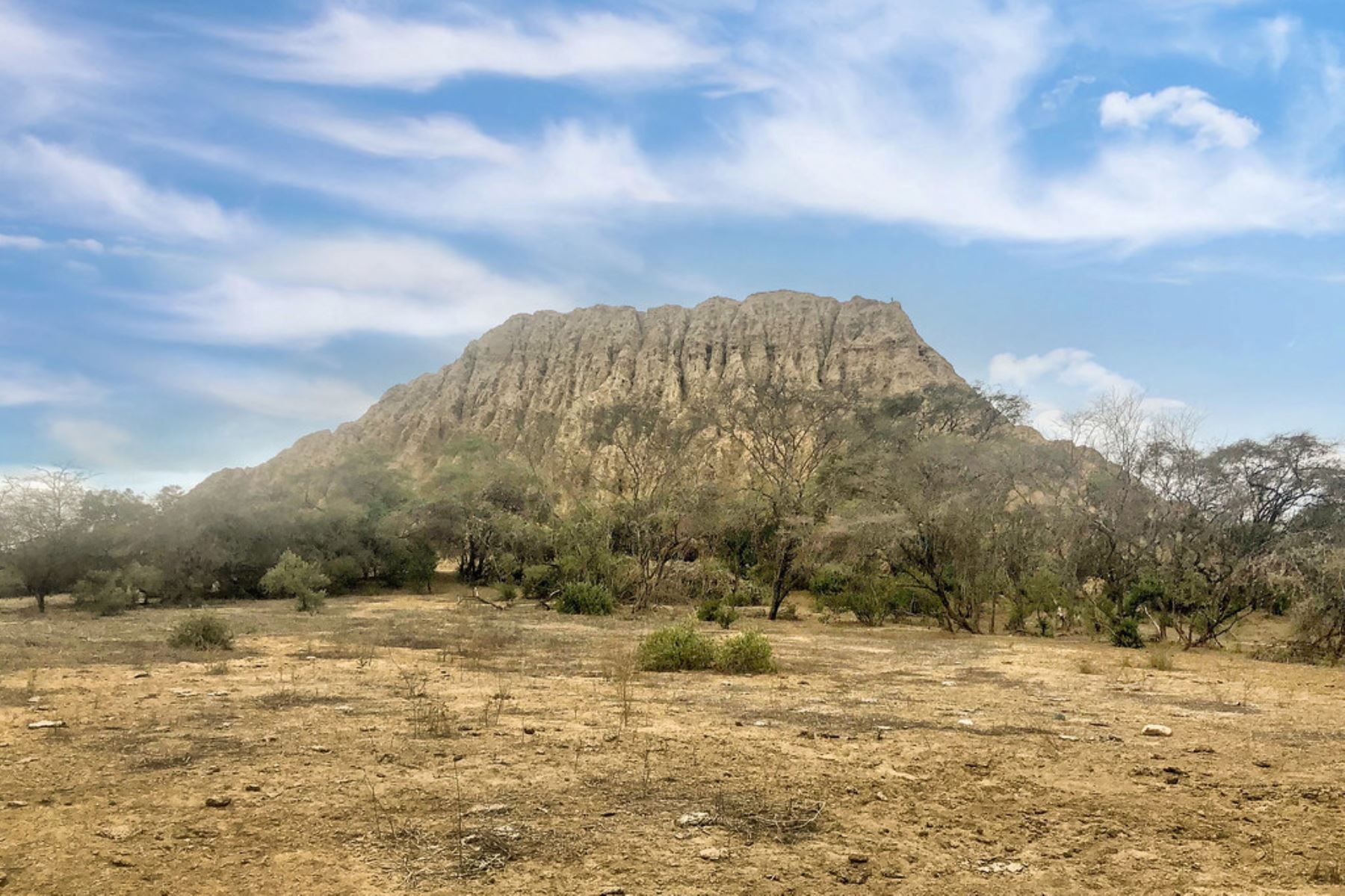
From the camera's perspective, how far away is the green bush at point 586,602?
22.3 m

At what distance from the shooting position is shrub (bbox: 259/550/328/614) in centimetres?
2200

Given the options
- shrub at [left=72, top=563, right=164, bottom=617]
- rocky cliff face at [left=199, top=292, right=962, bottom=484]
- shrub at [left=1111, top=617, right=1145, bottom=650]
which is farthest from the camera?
rocky cliff face at [left=199, top=292, right=962, bottom=484]

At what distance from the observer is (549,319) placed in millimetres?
91875

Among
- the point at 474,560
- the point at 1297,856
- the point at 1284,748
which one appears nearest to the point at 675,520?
the point at 474,560

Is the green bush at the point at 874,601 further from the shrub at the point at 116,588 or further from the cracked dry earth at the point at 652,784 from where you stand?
the shrub at the point at 116,588

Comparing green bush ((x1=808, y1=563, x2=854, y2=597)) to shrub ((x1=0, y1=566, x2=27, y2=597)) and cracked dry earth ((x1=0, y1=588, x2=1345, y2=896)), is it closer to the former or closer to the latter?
cracked dry earth ((x1=0, y1=588, x2=1345, y2=896))

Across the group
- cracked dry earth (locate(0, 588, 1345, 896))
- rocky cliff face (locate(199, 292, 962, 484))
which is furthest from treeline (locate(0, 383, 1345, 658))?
rocky cliff face (locate(199, 292, 962, 484))

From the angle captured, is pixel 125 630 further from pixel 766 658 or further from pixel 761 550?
pixel 761 550

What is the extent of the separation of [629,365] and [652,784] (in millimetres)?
74426

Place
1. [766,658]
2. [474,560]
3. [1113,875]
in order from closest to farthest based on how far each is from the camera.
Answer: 1. [1113,875]
2. [766,658]
3. [474,560]

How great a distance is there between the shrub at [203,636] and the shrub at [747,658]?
7910 mm

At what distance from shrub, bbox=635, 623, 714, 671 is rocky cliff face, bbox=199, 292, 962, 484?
172 feet

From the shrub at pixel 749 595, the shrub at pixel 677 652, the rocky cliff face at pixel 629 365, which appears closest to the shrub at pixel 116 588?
the shrub at pixel 677 652

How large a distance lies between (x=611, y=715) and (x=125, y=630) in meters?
12.8
